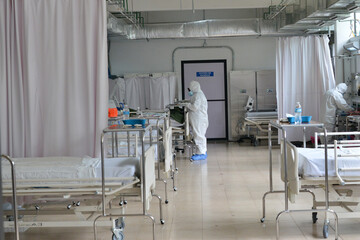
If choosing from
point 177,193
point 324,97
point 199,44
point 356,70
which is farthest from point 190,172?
point 199,44

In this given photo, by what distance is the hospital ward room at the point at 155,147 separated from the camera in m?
4.47

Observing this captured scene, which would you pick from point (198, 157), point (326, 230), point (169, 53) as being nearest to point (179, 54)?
point (169, 53)

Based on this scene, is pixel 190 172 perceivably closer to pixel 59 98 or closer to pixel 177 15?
pixel 59 98

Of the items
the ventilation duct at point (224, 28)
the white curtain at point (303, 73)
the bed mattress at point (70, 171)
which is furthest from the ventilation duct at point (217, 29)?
the bed mattress at point (70, 171)

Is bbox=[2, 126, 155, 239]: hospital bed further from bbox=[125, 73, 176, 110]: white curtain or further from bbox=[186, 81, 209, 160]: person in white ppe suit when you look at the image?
bbox=[125, 73, 176, 110]: white curtain

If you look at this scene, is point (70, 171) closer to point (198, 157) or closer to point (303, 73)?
point (198, 157)

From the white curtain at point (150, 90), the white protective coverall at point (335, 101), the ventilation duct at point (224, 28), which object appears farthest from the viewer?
the white curtain at point (150, 90)

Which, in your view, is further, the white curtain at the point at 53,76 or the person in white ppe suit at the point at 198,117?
Result: the person in white ppe suit at the point at 198,117

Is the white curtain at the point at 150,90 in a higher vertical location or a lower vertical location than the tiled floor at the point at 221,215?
higher

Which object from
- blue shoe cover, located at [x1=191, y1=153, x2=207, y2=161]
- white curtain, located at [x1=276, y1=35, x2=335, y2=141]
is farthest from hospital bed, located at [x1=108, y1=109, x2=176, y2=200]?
white curtain, located at [x1=276, y1=35, x2=335, y2=141]

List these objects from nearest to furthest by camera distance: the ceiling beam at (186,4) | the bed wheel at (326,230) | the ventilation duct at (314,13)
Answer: the bed wheel at (326,230) < the ventilation duct at (314,13) < the ceiling beam at (186,4)

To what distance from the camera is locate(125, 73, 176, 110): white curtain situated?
41.4ft

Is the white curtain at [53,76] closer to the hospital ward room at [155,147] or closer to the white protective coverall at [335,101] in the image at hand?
the hospital ward room at [155,147]

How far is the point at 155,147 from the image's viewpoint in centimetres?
679
